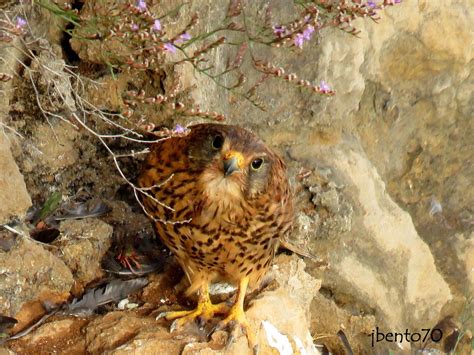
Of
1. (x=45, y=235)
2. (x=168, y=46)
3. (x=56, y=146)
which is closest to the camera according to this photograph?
(x=168, y=46)

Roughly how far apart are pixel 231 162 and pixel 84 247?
116 cm

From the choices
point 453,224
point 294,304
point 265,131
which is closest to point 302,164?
point 265,131

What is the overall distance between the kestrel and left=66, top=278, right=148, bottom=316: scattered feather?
0.30 m

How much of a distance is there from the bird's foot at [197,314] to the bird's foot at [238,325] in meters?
0.12

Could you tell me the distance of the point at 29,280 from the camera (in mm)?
3695

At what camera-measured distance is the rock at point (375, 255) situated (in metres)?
4.88

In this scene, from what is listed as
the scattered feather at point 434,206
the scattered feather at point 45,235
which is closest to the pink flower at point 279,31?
the scattered feather at point 45,235

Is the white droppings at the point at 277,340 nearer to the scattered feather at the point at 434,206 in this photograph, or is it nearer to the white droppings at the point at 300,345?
the white droppings at the point at 300,345

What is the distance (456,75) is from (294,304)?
7.78 ft

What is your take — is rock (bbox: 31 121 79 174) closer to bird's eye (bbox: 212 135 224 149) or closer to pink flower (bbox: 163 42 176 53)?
pink flower (bbox: 163 42 176 53)

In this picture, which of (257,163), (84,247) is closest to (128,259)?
(84,247)

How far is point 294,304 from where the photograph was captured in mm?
3957

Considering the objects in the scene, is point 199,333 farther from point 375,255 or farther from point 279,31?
point 375,255

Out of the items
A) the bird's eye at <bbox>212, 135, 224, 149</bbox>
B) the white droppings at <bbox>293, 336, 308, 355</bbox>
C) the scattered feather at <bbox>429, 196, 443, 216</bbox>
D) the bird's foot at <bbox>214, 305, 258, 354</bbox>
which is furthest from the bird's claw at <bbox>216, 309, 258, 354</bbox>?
the scattered feather at <bbox>429, 196, 443, 216</bbox>
